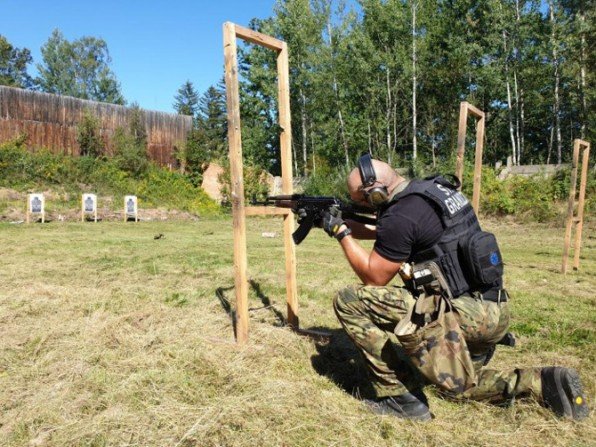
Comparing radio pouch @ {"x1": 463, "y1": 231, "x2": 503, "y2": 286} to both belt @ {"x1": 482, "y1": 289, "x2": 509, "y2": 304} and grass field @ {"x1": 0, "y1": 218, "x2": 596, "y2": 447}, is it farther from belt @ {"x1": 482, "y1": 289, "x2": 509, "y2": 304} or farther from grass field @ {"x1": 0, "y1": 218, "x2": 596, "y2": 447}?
grass field @ {"x1": 0, "y1": 218, "x2": 596, "y2": 447}

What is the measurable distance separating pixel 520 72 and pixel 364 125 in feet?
30.7

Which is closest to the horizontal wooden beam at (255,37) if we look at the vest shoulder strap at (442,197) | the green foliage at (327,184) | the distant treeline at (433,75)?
the vest shoulder strap at (442,197)

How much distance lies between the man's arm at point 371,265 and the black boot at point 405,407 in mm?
779

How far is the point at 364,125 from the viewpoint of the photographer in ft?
98.5

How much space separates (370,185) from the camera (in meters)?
3.37

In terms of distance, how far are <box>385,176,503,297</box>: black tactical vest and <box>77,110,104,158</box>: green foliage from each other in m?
26.6

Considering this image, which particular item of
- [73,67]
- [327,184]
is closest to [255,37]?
[327,184]

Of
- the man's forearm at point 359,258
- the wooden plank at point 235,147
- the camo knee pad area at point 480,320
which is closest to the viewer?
the camo knee pad area at point 480,320

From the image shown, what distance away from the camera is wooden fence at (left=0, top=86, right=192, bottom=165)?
24812mm

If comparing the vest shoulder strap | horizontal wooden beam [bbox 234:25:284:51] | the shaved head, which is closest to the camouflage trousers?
the vest shoulder strap

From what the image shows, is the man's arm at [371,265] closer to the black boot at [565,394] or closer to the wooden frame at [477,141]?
the black boot at [565,394]

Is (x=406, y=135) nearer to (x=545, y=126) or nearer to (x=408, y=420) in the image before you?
(x=545, y=126)

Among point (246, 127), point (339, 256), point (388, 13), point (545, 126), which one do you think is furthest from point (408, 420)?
point (246, 127)

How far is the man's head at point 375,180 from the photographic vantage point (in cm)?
334
